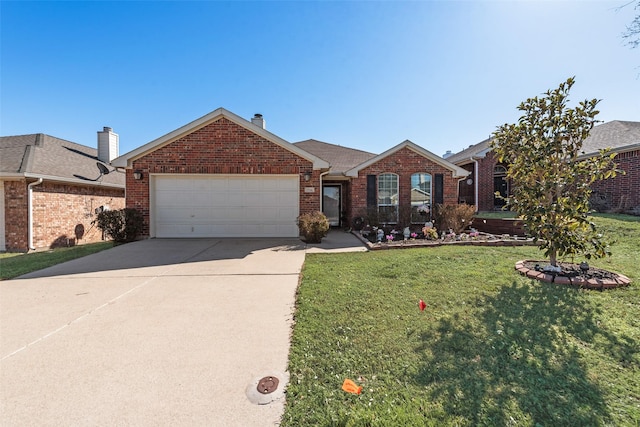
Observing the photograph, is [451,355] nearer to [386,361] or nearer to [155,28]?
[386,361]

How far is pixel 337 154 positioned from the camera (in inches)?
592

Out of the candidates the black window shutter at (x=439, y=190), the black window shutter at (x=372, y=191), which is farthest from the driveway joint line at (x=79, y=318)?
the black window shutter at (x=439, y=190)

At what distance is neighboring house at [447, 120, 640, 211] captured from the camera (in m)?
11.0

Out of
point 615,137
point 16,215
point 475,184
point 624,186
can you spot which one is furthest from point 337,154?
point 16,215

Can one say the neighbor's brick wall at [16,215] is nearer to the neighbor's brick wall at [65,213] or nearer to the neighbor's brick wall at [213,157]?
the neighbor's brick wall at [65,213]

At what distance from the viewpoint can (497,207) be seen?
50.6 ft

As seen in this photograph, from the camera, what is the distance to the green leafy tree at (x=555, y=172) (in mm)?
4266

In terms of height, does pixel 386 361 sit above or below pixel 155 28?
below

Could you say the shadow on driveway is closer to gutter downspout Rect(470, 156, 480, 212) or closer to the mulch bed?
the mulch bed

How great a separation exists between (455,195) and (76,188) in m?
15.3

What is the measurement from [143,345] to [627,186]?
16.4 metres

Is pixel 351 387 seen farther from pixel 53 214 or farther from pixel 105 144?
pixel 105 144

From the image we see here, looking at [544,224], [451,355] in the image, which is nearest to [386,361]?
[451,355]

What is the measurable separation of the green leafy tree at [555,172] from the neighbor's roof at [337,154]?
7.60 metres
